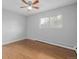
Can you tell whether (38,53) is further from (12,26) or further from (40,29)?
(12,26)

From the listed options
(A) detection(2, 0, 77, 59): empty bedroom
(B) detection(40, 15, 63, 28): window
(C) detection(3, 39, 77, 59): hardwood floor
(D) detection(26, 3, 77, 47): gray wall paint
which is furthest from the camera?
(B) detection(40, 15, 63, 28): window

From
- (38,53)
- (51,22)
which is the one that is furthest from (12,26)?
(38,53)

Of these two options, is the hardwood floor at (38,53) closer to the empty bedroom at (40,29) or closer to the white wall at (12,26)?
the empty bedroom at (40,29)

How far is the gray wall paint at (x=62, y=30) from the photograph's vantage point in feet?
10.1

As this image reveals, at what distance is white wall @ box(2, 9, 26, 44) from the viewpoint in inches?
159

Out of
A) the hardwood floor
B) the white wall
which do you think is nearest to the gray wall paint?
the hardwood floor

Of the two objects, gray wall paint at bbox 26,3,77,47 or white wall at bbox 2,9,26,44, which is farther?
white wall at bbox 2,9,26,44

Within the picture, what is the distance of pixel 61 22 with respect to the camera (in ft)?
Answer: 11.6

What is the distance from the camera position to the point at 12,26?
449 centimetres

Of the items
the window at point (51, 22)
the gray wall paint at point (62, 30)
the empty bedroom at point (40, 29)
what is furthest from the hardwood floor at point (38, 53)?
the window at point (51, 22)

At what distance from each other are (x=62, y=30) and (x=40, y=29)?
1.70 m

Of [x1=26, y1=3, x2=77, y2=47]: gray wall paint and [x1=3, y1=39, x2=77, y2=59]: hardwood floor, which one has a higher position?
[x1=26, y1=3, x2=77, y2=47]: gray wall paint

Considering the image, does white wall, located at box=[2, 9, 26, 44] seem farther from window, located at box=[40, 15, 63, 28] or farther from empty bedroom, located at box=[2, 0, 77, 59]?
window, located at box=[40, 15, 63, 28]

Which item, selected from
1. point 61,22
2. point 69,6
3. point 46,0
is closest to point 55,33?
point 61,22
